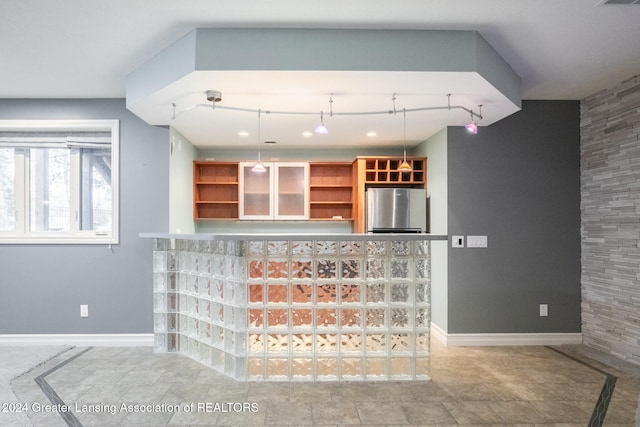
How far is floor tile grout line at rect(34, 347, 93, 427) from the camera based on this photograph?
262cm

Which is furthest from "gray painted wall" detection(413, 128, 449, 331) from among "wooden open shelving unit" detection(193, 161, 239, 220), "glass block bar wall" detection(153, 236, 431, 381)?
"wooden open shelving unit" detection(193, 161, 239, 220)

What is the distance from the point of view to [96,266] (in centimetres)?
427

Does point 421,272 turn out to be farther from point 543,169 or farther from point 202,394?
point 543,169

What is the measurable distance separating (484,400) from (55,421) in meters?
2.85

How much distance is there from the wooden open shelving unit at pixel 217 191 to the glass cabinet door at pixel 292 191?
0.58 m

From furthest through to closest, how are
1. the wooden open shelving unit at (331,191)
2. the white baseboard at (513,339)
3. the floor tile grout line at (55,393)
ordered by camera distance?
1. the wooden open shelving unit at (331,191)
2. the white baseboard at (513,339)
3. the floor tile grout line at (55,393)

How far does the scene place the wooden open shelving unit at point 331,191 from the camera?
577 cm

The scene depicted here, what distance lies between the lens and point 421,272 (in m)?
3.28

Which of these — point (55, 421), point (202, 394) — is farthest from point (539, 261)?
point (55, 421)

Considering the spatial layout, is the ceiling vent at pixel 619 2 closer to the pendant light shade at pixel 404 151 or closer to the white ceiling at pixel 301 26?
the white ceiling at pixel 301 26

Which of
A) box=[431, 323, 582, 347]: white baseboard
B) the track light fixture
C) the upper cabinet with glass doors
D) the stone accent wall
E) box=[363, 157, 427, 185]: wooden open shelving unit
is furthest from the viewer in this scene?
the upper cabinet with glass doors

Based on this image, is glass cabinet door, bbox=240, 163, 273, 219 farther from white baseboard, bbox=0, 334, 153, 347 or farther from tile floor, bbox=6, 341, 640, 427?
tile floor, bbox=6, 341, 640, 427

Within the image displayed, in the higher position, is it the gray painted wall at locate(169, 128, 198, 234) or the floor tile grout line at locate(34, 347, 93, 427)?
the gray painted wall at locate(169, 128, 198, 234)

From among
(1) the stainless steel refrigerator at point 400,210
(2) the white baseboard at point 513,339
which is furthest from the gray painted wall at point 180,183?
(2) the white baseboard at point 513,339
